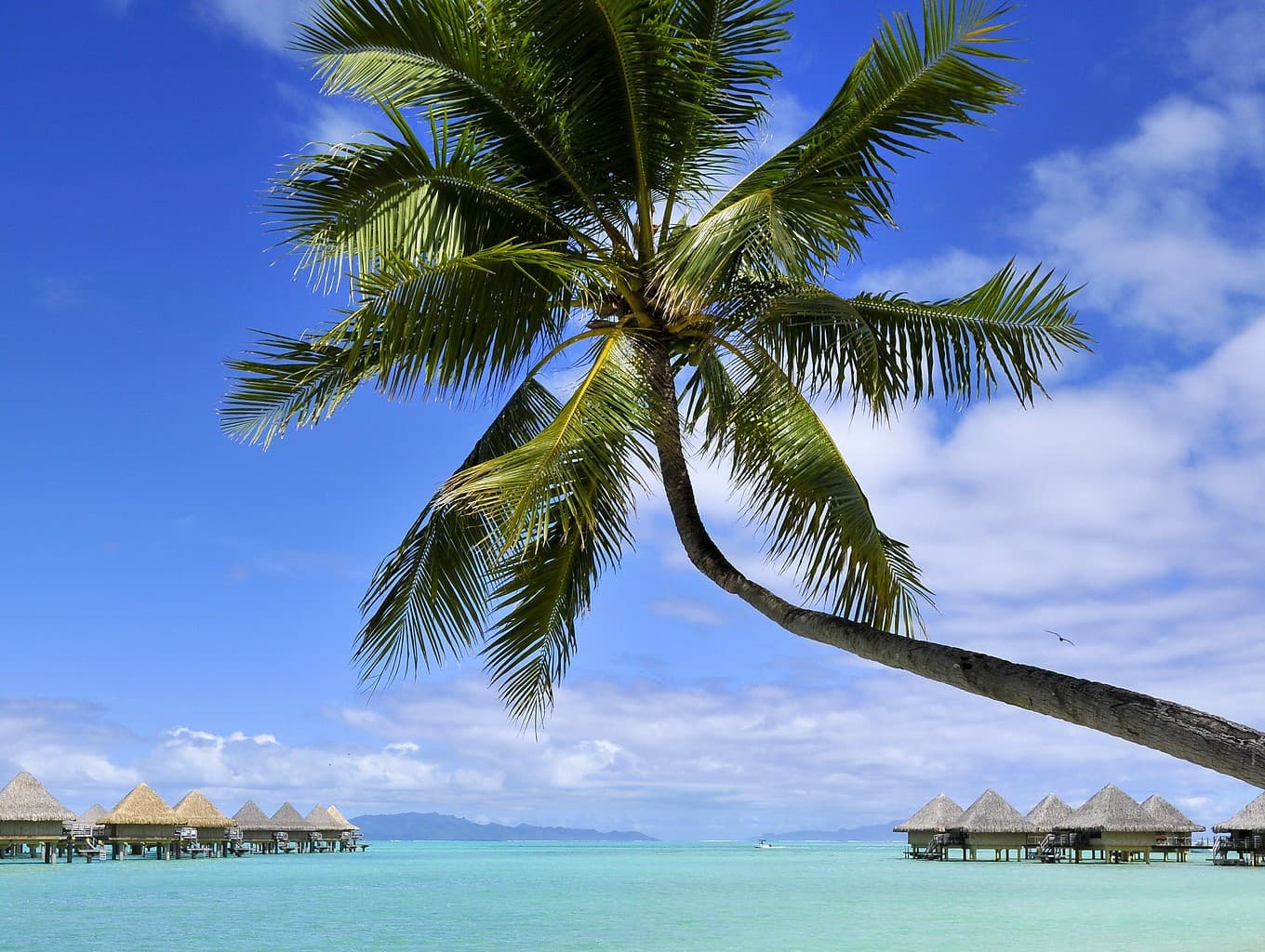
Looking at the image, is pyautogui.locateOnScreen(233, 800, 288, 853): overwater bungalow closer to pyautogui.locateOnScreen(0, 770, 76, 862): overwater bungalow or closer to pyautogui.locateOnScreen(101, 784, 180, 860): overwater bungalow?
pyautogui.locateOnScreen(101, 784, 180, 860): overwater bungalow

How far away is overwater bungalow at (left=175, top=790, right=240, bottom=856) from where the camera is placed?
35.9m

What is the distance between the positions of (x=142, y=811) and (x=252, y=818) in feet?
28.3

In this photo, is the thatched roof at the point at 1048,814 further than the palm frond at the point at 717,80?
Yes

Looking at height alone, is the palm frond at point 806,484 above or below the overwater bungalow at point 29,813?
above

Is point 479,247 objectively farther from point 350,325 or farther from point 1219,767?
point 1219,767

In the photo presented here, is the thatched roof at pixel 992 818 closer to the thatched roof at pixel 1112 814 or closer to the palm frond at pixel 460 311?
the thatched roof at pixel 1112 814

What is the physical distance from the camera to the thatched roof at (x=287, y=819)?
43438 millimetres

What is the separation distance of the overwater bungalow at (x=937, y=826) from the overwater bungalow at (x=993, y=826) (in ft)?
2.03

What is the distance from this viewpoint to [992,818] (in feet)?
118

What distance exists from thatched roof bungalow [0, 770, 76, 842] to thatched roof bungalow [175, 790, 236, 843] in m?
3.91

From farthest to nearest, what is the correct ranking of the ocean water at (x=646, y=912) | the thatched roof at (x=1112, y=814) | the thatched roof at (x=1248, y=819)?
the thatched roof at (x=1112, y=814) < the thatched roof at (x=1248, y=819) < the ocean water at (x=646, y=912)

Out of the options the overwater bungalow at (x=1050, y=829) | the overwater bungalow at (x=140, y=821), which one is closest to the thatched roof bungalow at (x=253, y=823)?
the overwater bungalow at (x=140, y=821)

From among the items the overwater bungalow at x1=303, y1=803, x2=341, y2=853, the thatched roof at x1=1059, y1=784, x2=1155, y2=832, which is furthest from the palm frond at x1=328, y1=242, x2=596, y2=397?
the overwater bungalow at x1=303, y1=803, x2=341, y2=853

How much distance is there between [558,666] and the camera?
7137mm
